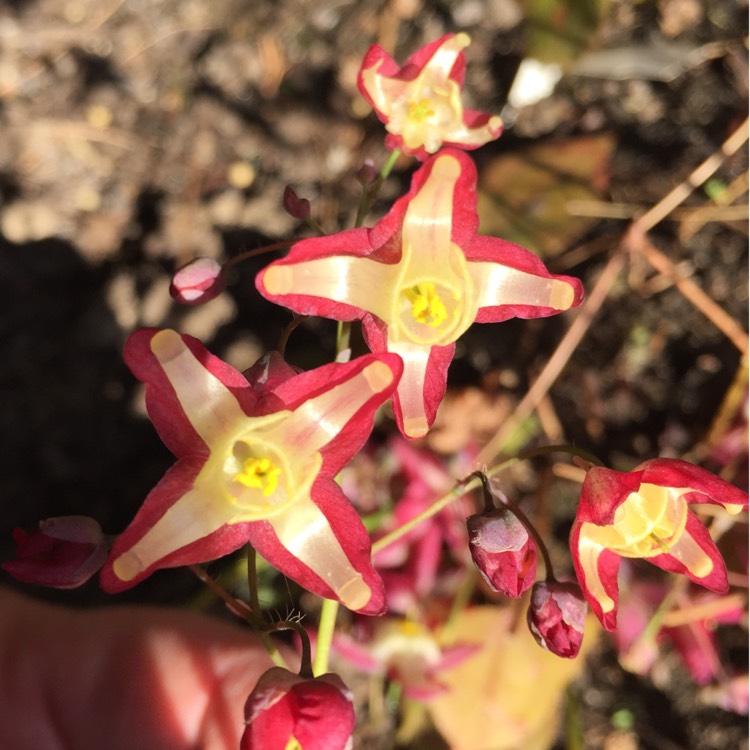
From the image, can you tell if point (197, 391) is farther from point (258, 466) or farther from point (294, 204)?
point (294, 204)

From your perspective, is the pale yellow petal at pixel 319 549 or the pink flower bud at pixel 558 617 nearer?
the pale yellow petal at pixel 319 549

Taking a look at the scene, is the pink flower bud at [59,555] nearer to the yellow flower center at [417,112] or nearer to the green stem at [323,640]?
the green stem at [323,640]

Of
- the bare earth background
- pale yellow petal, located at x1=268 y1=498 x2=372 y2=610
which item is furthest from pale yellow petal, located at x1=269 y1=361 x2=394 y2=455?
the bare earth background

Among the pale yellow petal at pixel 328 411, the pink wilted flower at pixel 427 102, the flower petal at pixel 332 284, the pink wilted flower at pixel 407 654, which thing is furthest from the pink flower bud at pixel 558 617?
the pink wilted flower at pixel 407 654

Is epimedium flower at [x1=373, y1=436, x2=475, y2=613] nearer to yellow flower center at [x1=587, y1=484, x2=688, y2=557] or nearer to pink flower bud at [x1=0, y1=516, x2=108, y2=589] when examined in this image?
yellow flower center at [x1=587, y1=484, x2=688, y2=557]

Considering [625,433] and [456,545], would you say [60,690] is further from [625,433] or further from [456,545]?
[625,433]
